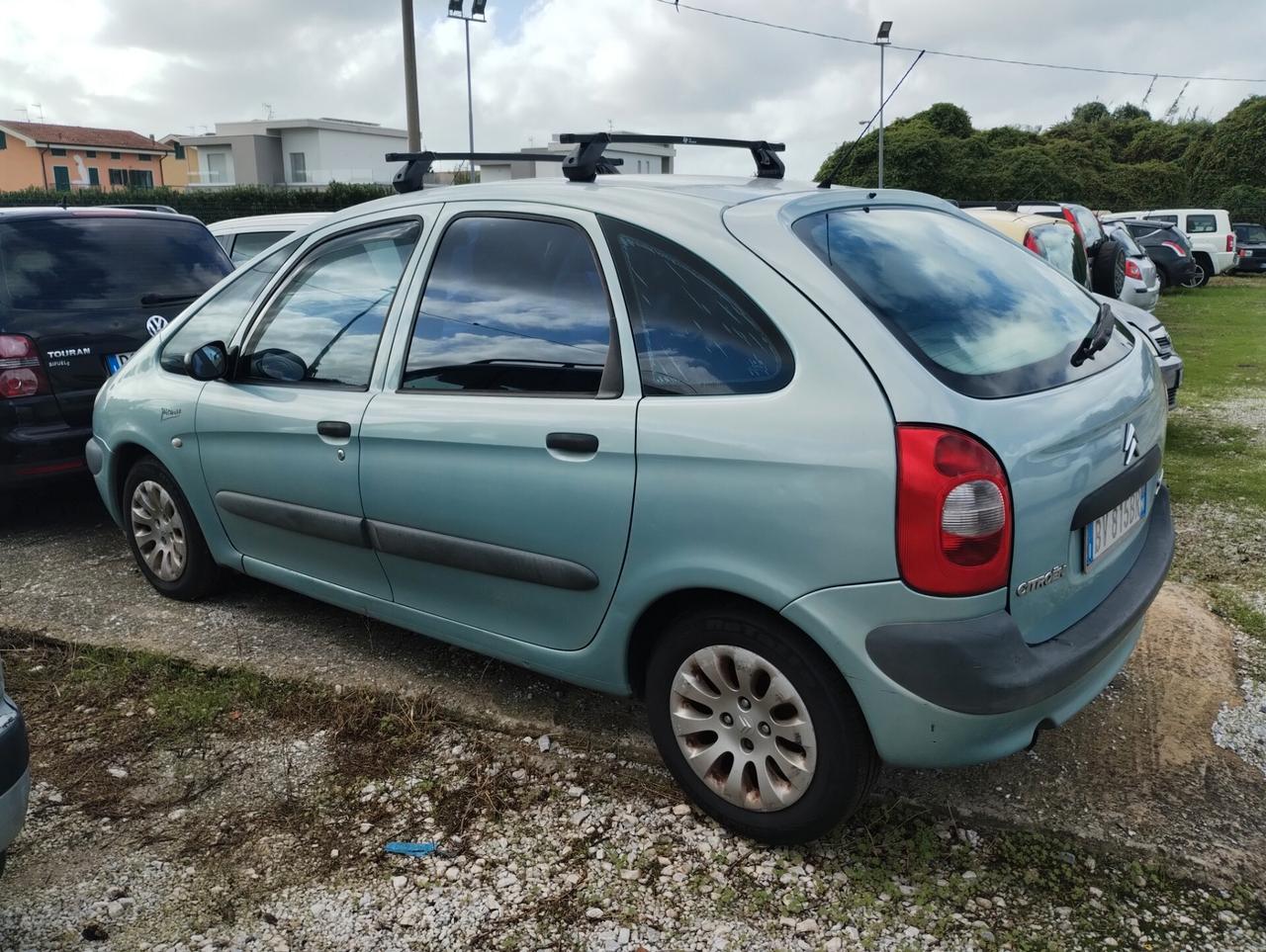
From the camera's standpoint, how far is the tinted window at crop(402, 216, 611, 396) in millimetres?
2836

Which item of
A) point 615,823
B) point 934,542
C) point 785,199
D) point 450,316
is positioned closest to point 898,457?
point 934,542

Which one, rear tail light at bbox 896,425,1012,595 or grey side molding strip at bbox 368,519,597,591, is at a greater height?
rear tail light at bbox 896,425,1012,595

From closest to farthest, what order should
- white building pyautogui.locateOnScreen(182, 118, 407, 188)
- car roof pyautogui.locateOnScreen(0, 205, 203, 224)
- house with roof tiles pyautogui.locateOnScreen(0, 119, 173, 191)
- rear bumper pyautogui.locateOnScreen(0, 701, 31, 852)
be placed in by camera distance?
rear bumper pyautogui.locateOnScreen(0, 701, 31, 852) < car roof pyautogui.locateOnScreen(0, 205, 203, 224) < white building pyautogui.locateOnScreen(182, 118, 407, 188) < house with roof tiles pyautogui.locateOnScreen(0, 119, 173, 191)

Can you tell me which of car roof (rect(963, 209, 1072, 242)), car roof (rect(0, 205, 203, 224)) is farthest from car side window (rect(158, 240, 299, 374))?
car roof (rect(963, 209, 1072, 242))

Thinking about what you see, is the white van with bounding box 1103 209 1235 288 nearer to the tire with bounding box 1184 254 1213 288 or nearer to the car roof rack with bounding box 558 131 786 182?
the tire with bounding box 1184 254 1213 288

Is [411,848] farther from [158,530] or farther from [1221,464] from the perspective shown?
[1221,464]

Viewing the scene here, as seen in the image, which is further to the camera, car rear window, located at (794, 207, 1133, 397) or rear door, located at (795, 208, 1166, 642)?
car rear window, located at (794, 207, 1133, 397)

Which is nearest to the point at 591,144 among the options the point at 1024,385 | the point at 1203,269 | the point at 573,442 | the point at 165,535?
the point at 573,442

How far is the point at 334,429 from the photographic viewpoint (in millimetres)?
3381

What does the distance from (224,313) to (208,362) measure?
46cm

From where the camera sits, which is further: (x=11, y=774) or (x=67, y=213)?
(x=67, y=213)

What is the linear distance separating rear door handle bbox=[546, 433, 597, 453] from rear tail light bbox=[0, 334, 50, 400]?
3.65 m

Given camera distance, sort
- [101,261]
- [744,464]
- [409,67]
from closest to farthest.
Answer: [744,464], [101,261], [409,67]

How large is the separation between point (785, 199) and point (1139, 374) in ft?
3.75
